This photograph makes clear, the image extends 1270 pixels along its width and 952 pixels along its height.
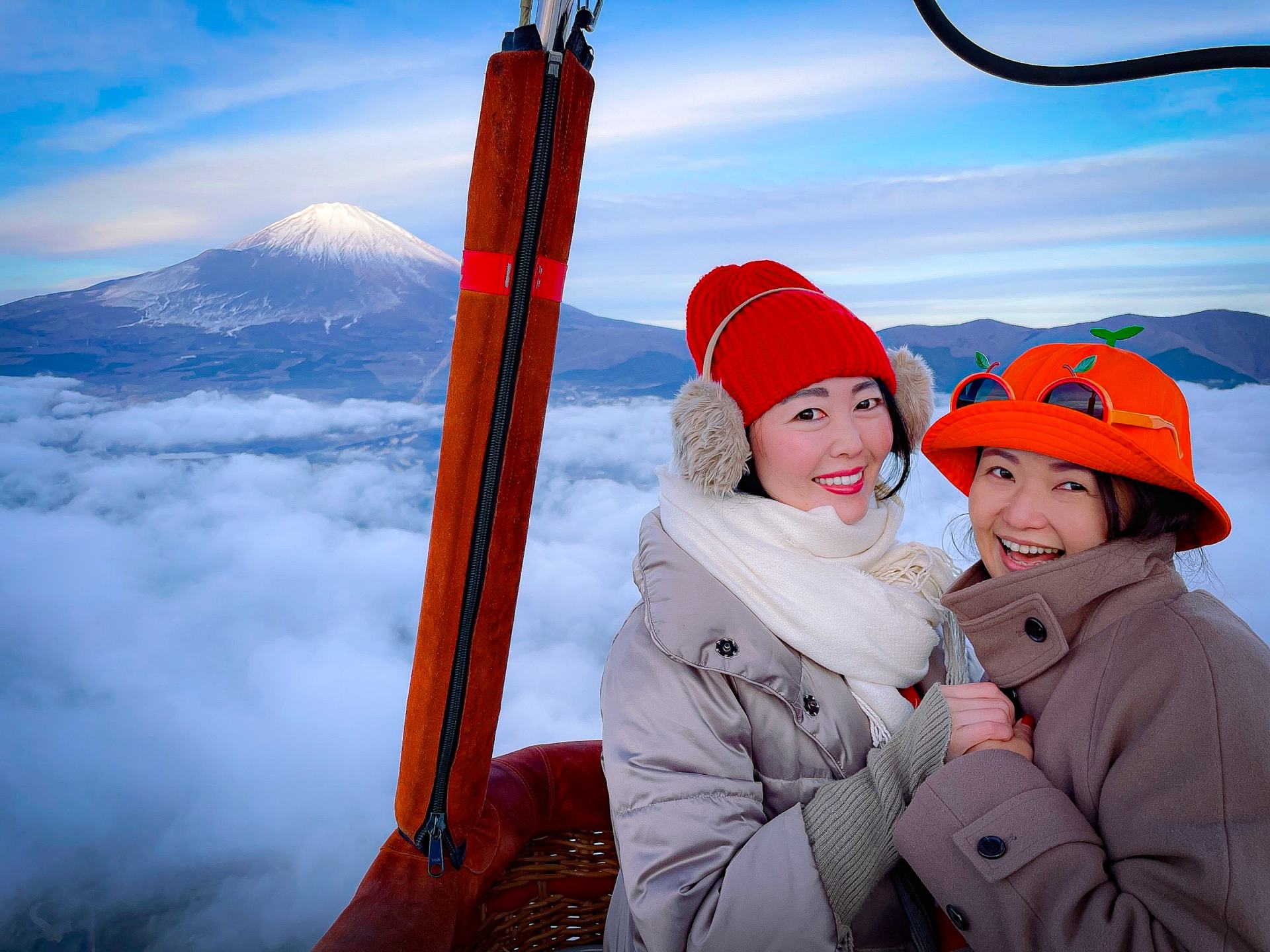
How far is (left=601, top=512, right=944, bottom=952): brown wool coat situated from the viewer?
1322 millimetres

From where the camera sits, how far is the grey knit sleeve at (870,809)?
52.6 inches

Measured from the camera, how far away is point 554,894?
2088 mm

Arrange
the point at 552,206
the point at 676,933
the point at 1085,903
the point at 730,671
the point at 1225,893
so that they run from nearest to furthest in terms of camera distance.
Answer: the point at 1225,893, the point at 1085,903, the point at 676,933, the point at 730,671, the point at 552,206

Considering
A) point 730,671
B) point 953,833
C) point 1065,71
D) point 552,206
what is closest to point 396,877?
point 730,671

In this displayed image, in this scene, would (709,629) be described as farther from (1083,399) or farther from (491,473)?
(1083,399)

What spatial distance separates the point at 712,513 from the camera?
1667 millimetres

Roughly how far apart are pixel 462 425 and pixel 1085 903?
4.10ft

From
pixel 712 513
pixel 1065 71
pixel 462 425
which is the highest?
pixel 1065 71

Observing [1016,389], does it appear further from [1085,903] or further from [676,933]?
[676,933]

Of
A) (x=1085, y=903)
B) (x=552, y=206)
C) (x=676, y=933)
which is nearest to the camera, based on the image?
(x=1085, y=903)

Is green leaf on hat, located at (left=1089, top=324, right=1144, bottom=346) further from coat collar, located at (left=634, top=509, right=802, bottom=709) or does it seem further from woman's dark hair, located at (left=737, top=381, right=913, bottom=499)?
coat collar, located at (left=634, top=509, right=802, bottom=709)

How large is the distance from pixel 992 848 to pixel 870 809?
0.68 ft

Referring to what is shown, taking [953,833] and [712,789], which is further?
[712,789]

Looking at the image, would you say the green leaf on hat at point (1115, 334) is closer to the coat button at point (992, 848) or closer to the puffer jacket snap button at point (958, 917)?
the coat button at point (992, 848)
